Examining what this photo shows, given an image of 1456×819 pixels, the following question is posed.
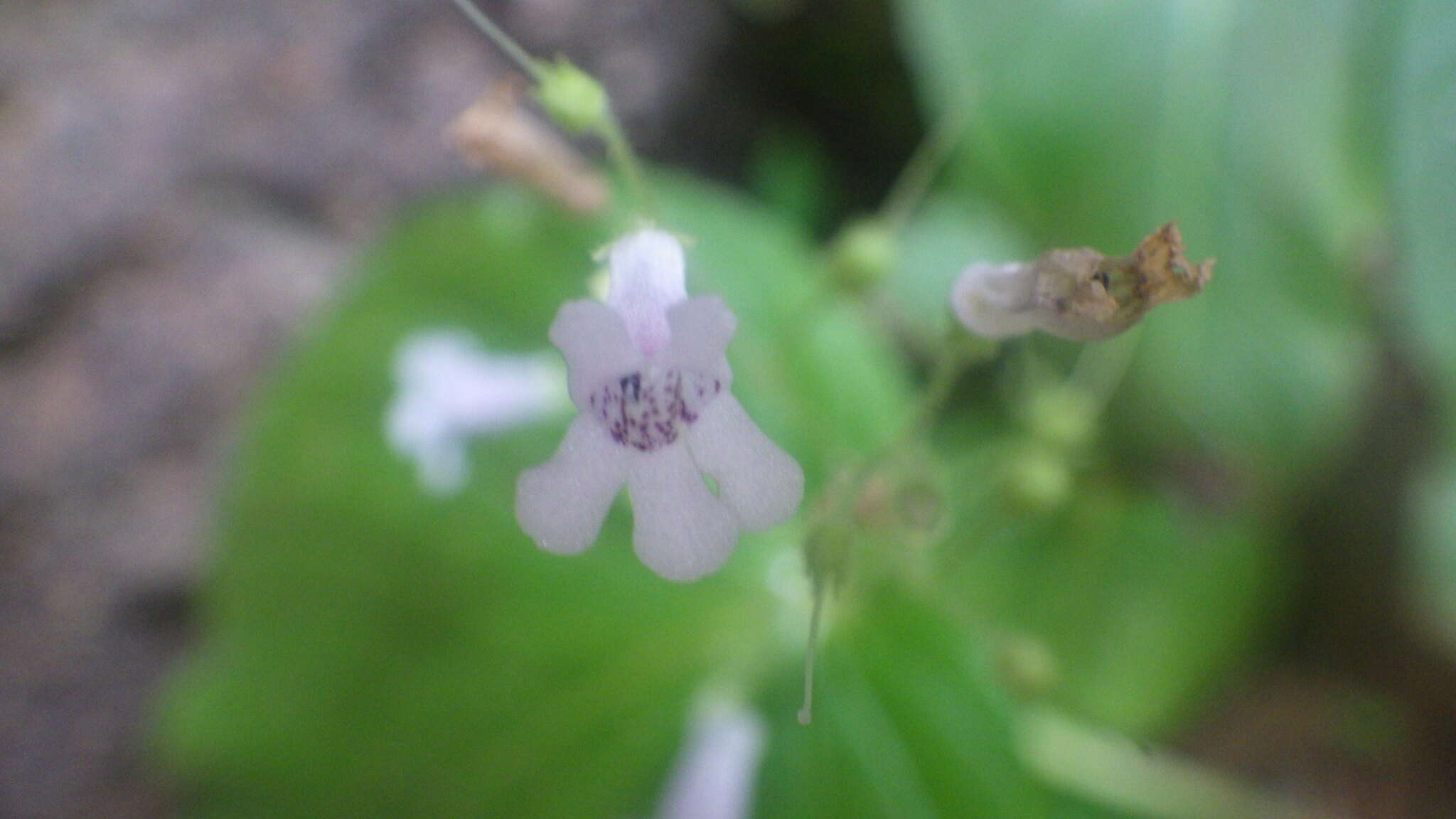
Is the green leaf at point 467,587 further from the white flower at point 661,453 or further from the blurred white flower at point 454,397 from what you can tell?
the white flower at point 661,453

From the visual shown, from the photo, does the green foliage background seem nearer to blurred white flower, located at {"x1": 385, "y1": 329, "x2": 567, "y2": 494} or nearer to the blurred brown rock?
blurred white flower, located at {"x1": 385, "y1": 329, "x2": 567, "y2": 494}

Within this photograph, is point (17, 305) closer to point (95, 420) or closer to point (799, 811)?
point (95, 420)

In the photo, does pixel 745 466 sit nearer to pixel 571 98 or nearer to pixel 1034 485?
pixel 571 98

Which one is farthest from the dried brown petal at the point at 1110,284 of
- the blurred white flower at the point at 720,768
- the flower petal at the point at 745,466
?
the blurred white flower at the point at 720,768

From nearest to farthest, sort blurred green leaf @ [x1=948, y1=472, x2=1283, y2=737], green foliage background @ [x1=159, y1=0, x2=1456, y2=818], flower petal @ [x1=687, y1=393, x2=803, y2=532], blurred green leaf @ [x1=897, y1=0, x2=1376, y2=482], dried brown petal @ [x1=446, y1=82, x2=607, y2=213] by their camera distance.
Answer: flower petal @ [x1=687, y1=393, x2=803, y2=532] < dried brown petal @ [x1=446, y1=82, x2=607, y2=213] < green foliage background @ [x1=159, y1=0, x2=1456, y2=818] < blurred green leaf @ [x1=897, y1=0, x2=1376, y2=482] < blurred green leaf @ [x1=948, y1=472, x2=1283, y2=737]

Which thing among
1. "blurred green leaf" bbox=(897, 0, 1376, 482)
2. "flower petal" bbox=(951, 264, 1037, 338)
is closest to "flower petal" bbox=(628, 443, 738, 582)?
"flower petal" bbox=(951, 264, 1037, 338)

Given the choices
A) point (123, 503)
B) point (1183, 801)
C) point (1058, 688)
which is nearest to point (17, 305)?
point (123, 503)

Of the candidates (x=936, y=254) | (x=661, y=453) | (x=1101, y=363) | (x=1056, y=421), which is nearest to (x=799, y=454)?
(x=1056, y=421)
